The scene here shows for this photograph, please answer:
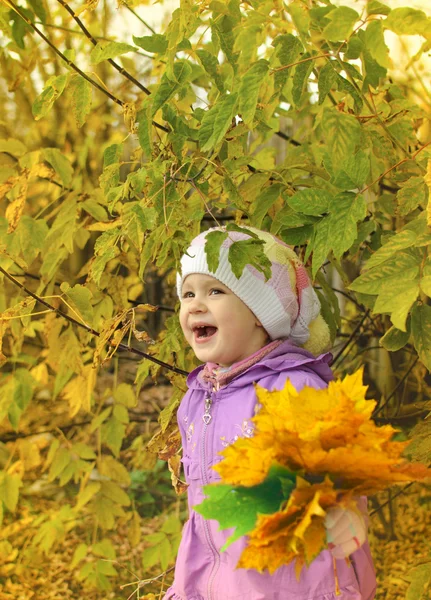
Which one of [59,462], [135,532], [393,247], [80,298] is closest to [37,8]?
[80,298]

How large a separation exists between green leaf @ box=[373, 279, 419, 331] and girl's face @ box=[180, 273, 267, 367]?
37cm

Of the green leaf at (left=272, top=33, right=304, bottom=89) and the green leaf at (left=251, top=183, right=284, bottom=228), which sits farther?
Answer: the green leaf at (left=251, top=183, right=284, bottom=228)

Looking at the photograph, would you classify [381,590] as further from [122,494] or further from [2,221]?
[2,221]

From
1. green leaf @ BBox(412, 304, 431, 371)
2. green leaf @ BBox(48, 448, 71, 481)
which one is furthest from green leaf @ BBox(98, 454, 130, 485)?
green leaf @ BBox(412, 304, 431, 371)

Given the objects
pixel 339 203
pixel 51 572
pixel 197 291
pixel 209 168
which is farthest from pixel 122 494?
pixel 339 203

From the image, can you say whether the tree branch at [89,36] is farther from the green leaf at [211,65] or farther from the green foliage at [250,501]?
the green foliage at [250,501]

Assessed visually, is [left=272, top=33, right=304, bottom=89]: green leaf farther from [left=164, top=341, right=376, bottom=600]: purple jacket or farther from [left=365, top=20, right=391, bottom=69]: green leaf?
[left=164, top=341, right=376, bottom=600]: purple jacket

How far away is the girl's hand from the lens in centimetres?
118

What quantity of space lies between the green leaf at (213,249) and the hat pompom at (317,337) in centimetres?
38

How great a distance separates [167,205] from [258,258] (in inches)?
10.6

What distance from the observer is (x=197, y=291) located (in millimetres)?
1661

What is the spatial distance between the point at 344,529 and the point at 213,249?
1.78 ft

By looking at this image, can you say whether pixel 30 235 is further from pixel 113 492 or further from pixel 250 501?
pixel 250 501

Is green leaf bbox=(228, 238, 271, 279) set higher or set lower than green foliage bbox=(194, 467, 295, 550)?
higher
